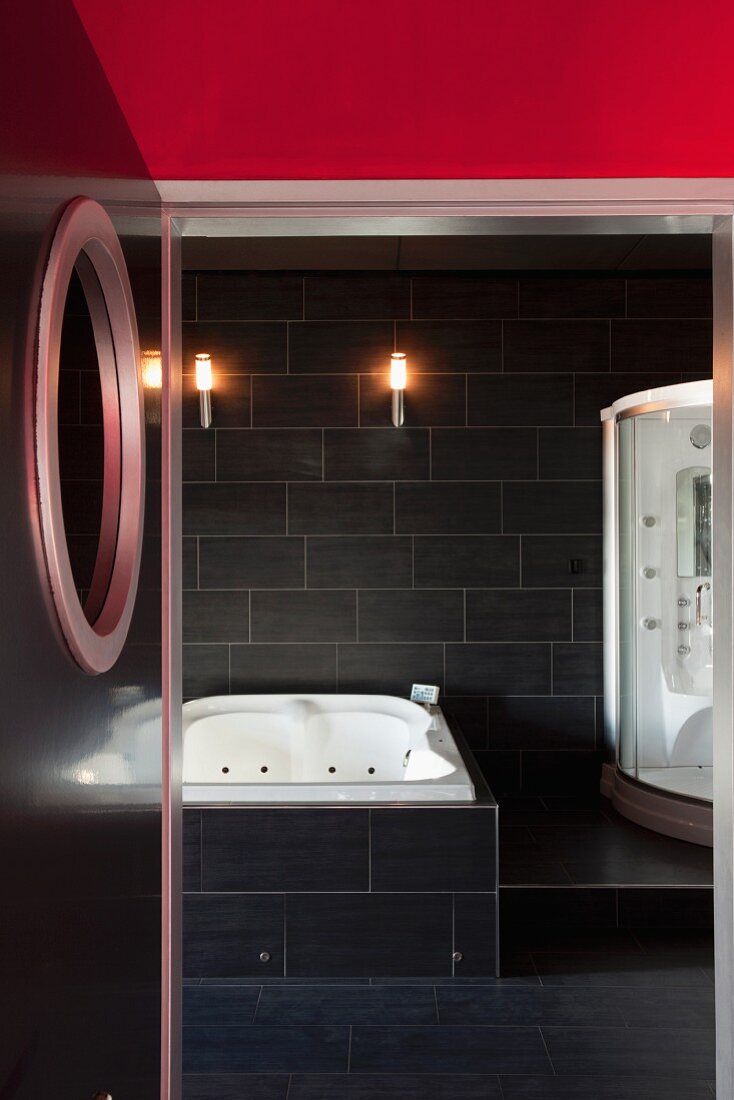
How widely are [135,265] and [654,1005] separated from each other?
8.11 feet

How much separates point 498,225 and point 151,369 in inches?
Answer: 25.7

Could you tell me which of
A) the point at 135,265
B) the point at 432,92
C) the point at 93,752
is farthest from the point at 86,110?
the point at 93,752

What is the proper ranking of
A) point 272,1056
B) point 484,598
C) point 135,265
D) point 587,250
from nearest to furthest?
point 135,265, point 272,1056, point 587,250, point 484,598

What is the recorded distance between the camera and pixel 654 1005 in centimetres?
264

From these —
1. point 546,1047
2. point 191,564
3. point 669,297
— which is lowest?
point 546,1047

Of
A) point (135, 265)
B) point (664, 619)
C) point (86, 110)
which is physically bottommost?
point (664, 619)

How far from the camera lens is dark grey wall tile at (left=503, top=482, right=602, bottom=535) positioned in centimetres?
418

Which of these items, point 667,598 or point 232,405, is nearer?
point 667,598

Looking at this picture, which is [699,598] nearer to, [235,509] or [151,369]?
[235,509]

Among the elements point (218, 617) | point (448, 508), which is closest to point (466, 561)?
point (448, 508)

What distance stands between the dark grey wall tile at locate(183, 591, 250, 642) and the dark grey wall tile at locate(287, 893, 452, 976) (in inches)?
63.3

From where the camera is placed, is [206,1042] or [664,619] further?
Result: [664,619]

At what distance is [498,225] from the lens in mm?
1585

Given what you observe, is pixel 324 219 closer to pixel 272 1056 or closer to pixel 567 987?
pixel 272 1056
